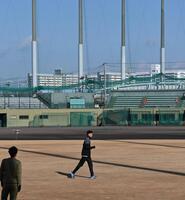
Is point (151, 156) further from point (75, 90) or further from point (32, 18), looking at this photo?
point (75, 90)

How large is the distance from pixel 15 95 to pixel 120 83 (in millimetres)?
22317

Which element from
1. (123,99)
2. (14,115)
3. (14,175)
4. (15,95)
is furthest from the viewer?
(15,95)

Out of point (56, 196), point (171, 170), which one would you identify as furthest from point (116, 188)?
point (171, 170)

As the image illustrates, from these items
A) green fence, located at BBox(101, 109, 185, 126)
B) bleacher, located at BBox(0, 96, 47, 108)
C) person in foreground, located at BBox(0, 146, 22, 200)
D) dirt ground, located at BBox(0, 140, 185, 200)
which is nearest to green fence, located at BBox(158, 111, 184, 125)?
green fence, located at BBox(101, 109, 185, 126)

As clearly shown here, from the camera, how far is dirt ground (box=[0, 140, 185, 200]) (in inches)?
663

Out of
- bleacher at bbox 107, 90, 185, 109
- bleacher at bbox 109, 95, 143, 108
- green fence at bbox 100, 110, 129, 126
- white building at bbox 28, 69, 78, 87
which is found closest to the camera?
green fence at bbox 100, 110, 129, 126

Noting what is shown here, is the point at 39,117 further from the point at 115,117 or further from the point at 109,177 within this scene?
the point at 109,177

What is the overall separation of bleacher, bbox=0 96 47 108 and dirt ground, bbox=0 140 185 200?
7552 centimetres

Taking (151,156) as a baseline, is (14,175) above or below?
above

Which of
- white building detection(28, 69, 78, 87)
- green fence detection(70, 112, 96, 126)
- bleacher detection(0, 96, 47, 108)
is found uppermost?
white building detection(28, 69, 78, 87)

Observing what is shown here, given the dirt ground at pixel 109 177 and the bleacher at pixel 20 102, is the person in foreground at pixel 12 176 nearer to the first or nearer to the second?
the dirt ground at pixel 109 177

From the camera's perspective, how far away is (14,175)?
11.9 metres

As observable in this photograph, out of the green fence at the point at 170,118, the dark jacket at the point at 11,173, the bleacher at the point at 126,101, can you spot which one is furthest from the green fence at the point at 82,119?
the dark jacket at the point at 11,173

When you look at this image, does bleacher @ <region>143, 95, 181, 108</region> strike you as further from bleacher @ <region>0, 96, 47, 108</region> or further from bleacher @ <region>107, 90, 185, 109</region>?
bleacher @ <region>0, 96, 47, 108</region>
